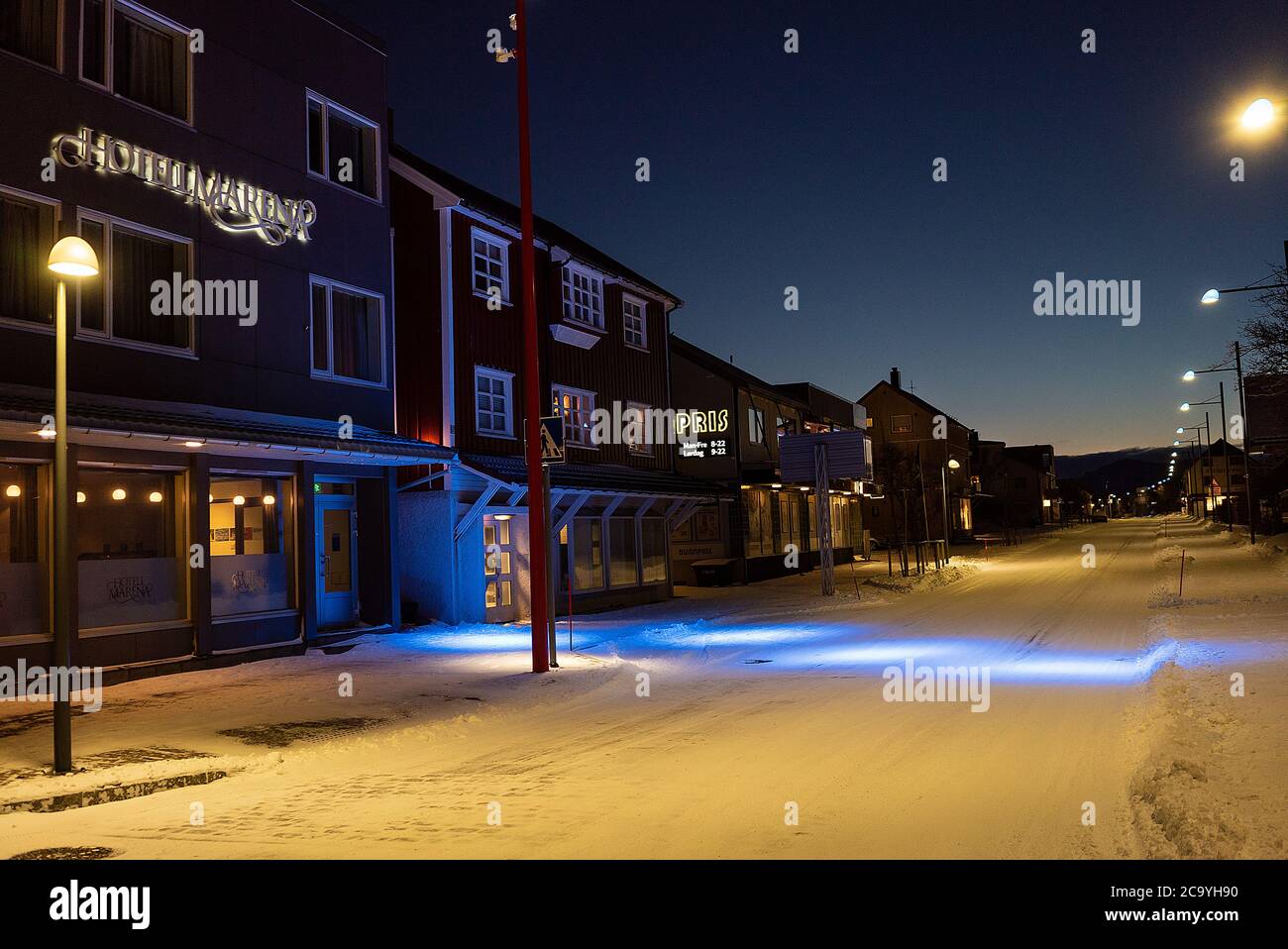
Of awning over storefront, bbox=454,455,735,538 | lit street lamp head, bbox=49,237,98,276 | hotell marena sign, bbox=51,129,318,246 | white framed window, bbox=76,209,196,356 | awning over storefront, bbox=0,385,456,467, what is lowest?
awning over storefront, bbox=454,455,735,538

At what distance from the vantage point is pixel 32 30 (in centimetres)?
1446

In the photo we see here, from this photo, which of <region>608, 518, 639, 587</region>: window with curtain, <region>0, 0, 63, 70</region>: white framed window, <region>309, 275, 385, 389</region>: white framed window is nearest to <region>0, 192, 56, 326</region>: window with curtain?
<region>0, 0, 63, 70</region>: white framed window

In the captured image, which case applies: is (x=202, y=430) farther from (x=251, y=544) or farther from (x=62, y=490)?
(x=62, y=490)

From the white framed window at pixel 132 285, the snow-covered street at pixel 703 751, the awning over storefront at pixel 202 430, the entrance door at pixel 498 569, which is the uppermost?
Result: the white framed window at pixel 132 285

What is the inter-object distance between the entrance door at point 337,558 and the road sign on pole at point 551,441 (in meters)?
5.60

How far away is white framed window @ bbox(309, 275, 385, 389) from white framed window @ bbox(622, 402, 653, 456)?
407 inches

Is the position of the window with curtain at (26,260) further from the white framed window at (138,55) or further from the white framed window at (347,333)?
the white framed window at (347,333)

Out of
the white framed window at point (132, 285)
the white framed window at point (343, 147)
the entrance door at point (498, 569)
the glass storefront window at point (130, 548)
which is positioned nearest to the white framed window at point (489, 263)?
the white framed window at point (343, 147)

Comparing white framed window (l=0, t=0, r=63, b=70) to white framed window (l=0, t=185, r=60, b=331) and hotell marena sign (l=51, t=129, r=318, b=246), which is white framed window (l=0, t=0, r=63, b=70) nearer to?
hotell marena sign (l=51, t=129, r=318, b=246)

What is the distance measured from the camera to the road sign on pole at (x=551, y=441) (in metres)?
15.9

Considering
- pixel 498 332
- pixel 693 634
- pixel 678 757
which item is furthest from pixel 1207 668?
pixel 498 332

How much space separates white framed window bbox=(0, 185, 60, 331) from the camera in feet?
45.6

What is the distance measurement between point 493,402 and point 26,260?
10.9m
